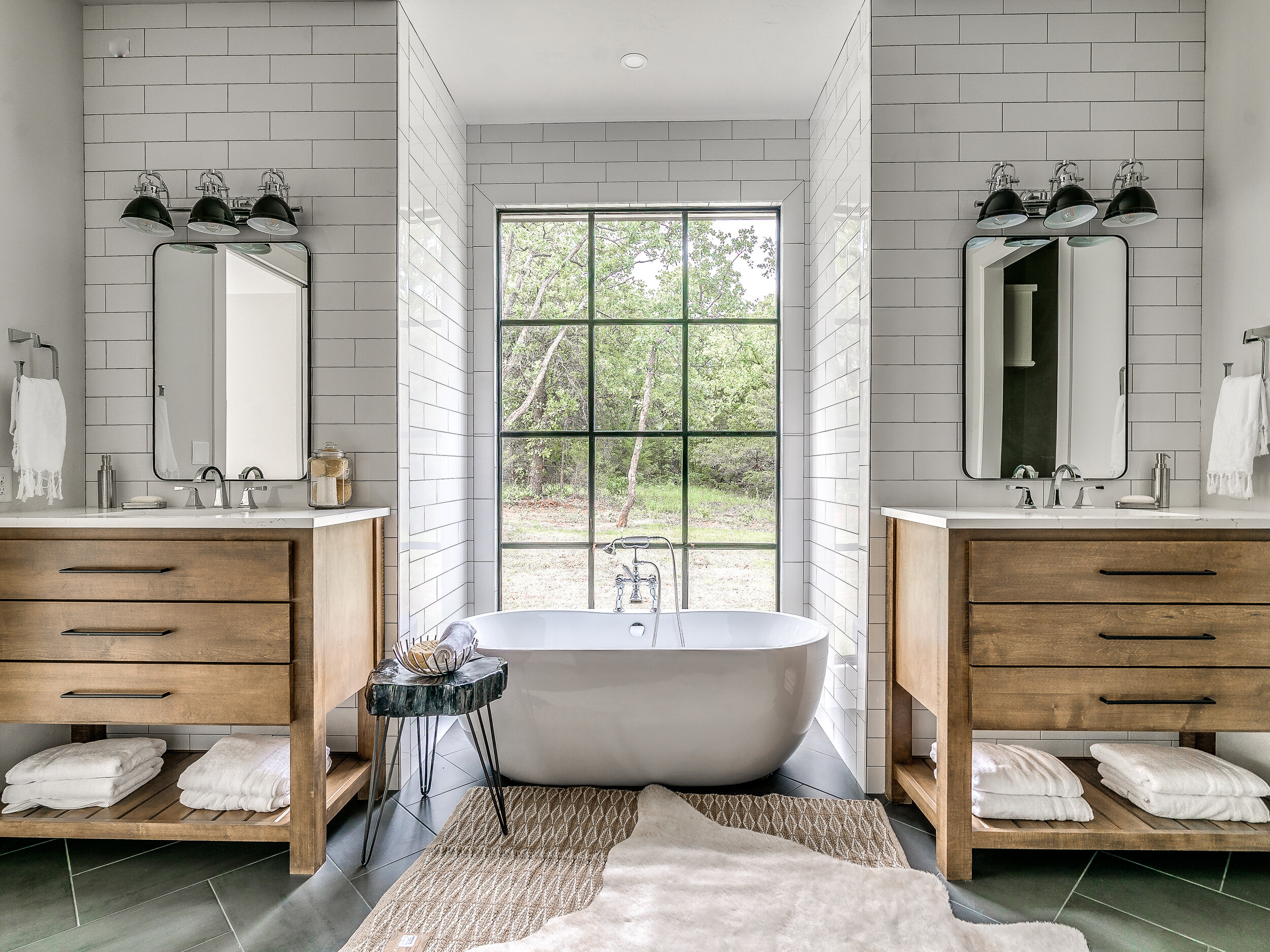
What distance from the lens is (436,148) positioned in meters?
3.15

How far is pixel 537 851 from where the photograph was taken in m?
2.21

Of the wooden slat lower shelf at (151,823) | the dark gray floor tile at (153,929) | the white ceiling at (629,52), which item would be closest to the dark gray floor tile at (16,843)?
the wooden slat lower shelf at (151,823)

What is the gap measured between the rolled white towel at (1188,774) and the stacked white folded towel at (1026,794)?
21 cm

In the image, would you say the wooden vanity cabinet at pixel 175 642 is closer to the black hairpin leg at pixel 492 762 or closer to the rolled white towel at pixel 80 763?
the rolled white towel at pixel 80 763

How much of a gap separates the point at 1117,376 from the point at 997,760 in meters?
1.49

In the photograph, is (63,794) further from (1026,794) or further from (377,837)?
(1026,794)

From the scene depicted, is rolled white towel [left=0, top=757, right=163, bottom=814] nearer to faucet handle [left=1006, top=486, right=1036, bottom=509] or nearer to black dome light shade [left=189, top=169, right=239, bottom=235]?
black dome light shade [left=189, top=169, right=239, bottom=235]

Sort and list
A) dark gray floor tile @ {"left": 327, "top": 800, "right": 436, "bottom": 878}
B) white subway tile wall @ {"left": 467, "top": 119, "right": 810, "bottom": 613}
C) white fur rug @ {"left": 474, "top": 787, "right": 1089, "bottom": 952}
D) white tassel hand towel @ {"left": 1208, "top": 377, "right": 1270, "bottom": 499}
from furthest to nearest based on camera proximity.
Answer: white subway tile wall @ {"left": 467, "top": 119, "right": 810, "bottom": 613} < white tassel hand towel @ {"left": 1208, "top": 377, "right": 1270, "bottom": 499} < dark gray floor tile @ {"left": 327, "top": 800, "right": 436, "bottom": 878} < white fur rug @ {"left": 474, "top": 787, "right": 1089, "bottom": 952}

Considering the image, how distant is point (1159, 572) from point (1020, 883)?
1003mm

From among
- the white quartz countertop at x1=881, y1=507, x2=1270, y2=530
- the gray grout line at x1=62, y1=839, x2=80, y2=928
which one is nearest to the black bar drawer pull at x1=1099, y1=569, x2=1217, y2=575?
the white quartz countertop at x1=881, y1=507, x2=1270, y2=530

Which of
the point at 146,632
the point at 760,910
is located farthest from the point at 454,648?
the point at 760,910

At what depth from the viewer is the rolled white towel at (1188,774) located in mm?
2178

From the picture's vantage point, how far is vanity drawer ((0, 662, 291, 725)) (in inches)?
82.0

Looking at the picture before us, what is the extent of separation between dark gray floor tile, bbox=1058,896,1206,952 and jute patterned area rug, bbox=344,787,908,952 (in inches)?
17.7
